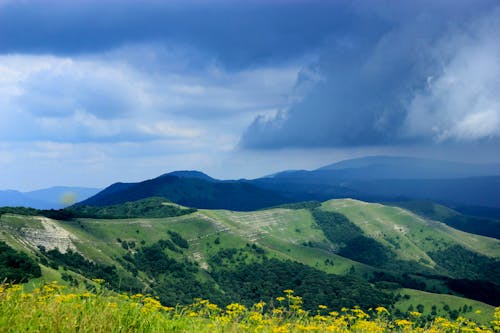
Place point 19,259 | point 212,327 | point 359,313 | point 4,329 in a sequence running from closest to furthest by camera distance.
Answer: point 4,329 → point 212,327 → point 359,313 → point 19,259

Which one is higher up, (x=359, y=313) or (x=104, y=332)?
(x=104, y=332)

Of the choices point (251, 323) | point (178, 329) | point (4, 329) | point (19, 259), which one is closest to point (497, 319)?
point (251, 323)

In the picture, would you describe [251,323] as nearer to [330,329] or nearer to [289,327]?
[289,327]

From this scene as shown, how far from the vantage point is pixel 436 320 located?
14531 millimetres

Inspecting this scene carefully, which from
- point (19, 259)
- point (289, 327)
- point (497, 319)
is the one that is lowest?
point (19, 259)

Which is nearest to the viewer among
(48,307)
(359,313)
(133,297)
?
(48,307)

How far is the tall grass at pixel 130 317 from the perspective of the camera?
34.5 feet

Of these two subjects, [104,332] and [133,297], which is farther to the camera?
[133,297]

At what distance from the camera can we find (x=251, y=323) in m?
12.8

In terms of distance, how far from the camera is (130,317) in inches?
451

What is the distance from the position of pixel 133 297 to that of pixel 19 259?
589 feet

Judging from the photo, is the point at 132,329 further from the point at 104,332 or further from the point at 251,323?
the point at 251,323

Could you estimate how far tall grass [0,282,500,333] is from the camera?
1052cm

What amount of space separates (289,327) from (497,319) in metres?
8.48
